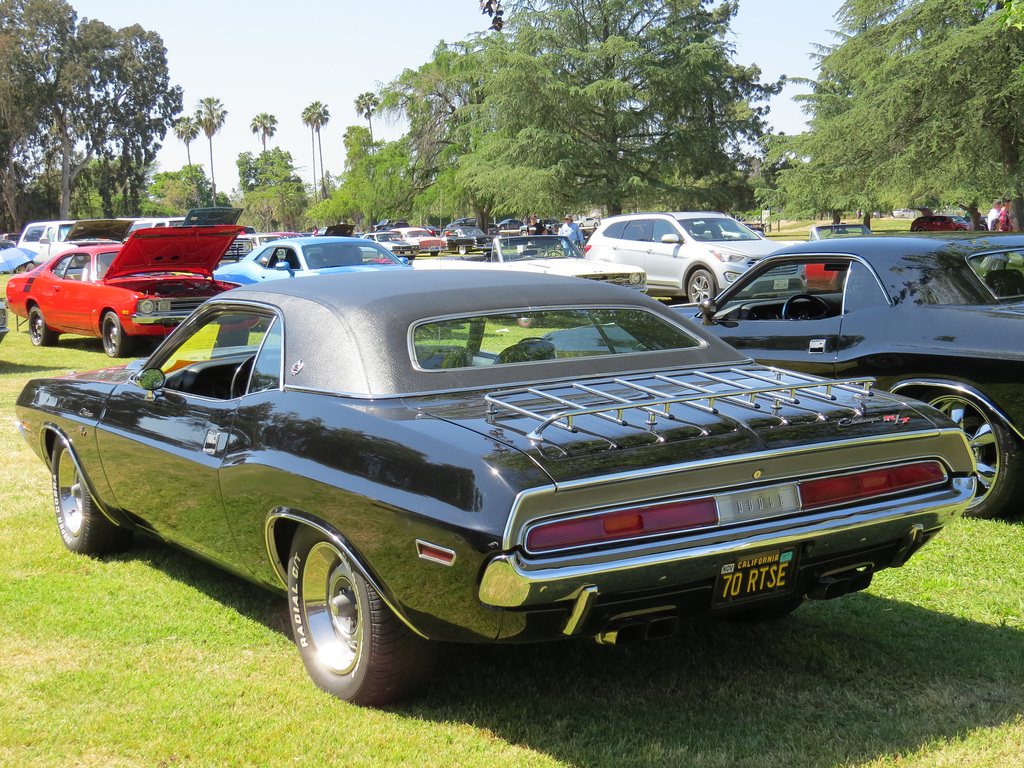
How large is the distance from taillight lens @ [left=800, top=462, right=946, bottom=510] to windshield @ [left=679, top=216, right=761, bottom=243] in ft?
48.6

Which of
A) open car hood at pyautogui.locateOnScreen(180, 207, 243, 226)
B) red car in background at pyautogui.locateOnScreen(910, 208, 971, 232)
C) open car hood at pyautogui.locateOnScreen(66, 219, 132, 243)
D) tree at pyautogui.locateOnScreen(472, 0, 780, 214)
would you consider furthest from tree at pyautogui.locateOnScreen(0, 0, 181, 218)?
open car hood at pyautogui.locateOnScreen(180, 207, 243, 226)

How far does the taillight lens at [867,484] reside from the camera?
3.36 m

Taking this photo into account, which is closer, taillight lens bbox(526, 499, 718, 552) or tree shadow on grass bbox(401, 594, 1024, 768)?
taillight lens bbox(526, 499, 718, 552)

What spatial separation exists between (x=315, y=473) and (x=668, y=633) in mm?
1269

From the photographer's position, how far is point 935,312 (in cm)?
593

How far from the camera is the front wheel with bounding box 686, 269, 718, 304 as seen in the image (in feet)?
57.3

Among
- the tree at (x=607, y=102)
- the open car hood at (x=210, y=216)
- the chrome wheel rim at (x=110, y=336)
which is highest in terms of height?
the tree at (x=607, y=102)

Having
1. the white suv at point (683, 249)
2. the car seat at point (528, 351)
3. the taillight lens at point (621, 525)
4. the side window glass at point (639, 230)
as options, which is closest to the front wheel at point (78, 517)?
the car seat at point (528, 351)

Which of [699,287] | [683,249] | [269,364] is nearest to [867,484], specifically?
[269,364]

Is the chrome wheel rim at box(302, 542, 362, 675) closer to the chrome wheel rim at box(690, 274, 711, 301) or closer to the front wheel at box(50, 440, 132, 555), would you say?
the front wheel at box(50, 440, 132, 555)

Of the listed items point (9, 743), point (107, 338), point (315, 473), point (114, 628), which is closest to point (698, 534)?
point (315, 473)

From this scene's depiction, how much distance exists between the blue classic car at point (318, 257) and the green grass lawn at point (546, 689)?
34.0ft

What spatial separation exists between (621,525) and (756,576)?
0.52 m

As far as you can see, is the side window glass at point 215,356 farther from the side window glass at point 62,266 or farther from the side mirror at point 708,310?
the side window glass at point 62,266
